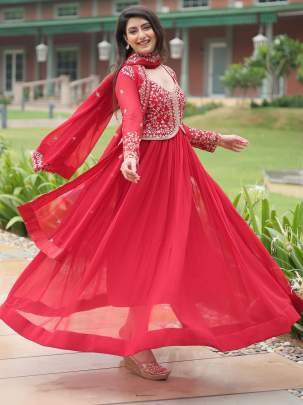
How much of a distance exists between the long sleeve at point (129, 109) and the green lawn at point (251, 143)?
6050mm

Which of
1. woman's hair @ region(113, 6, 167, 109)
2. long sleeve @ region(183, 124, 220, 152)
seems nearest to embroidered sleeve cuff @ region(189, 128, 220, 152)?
long sleeve @ region(183, 124, 220, 152)

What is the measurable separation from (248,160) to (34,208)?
11.8 m

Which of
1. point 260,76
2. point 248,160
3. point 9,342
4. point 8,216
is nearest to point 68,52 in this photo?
point 260,76

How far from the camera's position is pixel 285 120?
71.2ft

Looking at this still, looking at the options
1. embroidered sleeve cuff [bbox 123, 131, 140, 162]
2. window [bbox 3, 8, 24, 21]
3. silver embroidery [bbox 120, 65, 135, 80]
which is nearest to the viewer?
embroidered sleeve cuff [bbox 123, 131, 140, 162]

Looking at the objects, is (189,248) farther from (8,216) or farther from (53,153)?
(8,216)

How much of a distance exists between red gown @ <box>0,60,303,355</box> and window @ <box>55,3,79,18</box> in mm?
34749

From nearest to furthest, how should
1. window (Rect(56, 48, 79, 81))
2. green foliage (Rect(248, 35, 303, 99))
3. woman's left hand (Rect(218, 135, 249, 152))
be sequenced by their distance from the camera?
woman's left hand (Rect(218, 135, 249, 152)) → green foliage (Rect(248, 35, 303, 99)) → window (Rect(56, 48, 79, 81))

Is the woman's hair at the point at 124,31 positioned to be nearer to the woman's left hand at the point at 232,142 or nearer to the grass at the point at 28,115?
the woman's left hand at the point at 232,142

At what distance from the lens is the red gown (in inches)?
127

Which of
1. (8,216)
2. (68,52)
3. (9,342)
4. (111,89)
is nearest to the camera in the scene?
(111,89)

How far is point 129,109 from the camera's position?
3.34 metres

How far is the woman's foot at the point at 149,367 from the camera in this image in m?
3.37

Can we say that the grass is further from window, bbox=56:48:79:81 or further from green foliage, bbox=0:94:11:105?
window, bbox=56:48:79:81
